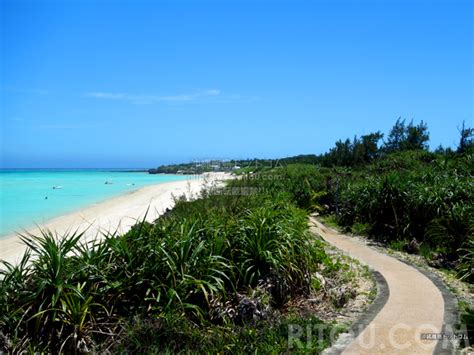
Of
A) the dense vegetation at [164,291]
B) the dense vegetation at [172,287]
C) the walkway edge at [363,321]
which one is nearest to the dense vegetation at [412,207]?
the dense vegetation at [172,287]

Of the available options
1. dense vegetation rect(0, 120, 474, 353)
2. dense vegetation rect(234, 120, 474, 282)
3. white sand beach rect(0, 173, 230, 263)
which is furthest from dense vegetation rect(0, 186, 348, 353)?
white sand beach rect(0, 173, 230, 263)

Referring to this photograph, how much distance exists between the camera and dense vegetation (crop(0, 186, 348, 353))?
500 centimetres

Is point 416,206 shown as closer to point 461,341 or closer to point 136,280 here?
point 461,341

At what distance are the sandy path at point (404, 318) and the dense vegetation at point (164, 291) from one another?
0.52 m

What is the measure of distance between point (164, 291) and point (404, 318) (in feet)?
9.84

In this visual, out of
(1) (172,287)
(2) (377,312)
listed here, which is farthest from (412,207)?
(1) (172,287)

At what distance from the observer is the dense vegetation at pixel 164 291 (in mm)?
5000

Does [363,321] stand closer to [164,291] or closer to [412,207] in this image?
[164,291]

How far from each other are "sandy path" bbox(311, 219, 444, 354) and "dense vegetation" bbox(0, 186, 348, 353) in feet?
1.70

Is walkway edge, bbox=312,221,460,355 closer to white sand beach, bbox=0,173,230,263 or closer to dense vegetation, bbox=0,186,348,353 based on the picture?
dense vegetation, bbox=0,186,348,353

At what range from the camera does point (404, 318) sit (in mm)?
5680

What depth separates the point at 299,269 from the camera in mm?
6727

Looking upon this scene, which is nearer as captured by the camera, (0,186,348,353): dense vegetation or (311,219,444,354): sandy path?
(311,219,444,354): sandy path

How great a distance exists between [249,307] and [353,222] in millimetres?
10603
